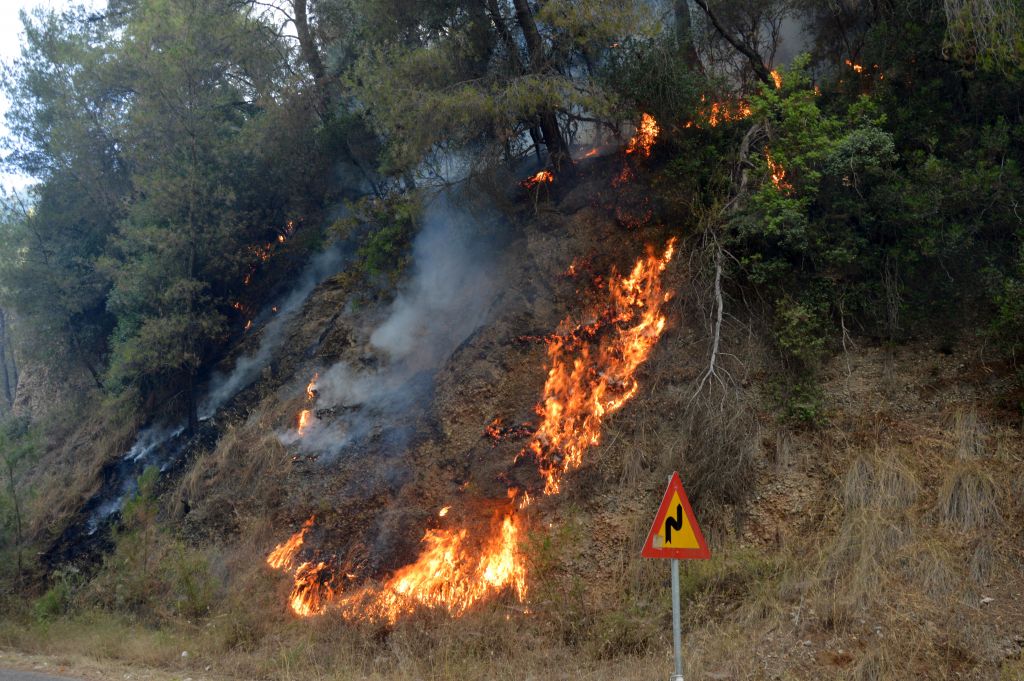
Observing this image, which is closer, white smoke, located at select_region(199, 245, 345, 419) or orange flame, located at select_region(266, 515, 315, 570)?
orange flame, located at select_region(266, 515, 315, 570)

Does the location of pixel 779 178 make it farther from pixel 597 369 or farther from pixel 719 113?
pixel 597 369

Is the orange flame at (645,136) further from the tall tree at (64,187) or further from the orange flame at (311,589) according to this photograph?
the tall tree at (64,187)

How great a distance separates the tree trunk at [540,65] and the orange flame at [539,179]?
20 cm

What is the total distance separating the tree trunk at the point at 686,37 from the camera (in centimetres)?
1384

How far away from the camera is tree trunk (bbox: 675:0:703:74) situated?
13.8 metres

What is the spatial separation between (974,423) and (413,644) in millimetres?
7102

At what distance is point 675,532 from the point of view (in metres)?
6.43

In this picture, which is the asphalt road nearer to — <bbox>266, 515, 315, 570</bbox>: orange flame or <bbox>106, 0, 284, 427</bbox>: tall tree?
<bbox>266, 515, 315, 570</bbox>: orange flame

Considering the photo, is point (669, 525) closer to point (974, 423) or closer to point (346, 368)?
point (974, 423)

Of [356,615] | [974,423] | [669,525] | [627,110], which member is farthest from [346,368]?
[974,423]

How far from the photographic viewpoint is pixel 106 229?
1980 cm

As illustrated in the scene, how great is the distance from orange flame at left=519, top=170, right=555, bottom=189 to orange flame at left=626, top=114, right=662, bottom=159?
1.75m

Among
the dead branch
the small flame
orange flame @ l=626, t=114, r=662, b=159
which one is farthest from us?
the small flame

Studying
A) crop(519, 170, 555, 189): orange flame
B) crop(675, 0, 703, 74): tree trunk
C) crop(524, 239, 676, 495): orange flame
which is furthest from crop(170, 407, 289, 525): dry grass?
crop(675, 0, 703, 74): tree trunk
